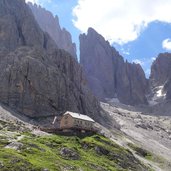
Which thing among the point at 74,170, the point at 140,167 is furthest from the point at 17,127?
the point at 74,170

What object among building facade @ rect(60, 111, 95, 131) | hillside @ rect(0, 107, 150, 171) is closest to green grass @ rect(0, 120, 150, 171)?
hillside @ rect(0, 107, 150, 171)

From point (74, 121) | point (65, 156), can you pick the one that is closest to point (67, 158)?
point (65, 156)

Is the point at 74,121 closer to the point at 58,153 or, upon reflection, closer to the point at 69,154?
the point at 69,154

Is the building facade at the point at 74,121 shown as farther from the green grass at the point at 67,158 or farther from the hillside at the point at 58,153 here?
the hillside at the point at 58,153

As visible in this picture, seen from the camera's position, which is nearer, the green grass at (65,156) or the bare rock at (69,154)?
the green grass at (65,156)

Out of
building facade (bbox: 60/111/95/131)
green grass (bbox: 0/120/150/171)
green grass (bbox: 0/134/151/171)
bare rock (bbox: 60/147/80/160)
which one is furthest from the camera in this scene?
building facade (bbox: 60/111/95/131)

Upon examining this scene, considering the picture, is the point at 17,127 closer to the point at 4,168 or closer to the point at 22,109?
the point at 22,109

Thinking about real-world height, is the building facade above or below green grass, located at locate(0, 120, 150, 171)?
above

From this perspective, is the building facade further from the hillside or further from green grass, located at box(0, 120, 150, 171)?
the hillside

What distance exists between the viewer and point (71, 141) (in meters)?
122

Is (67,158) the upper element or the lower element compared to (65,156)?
lower

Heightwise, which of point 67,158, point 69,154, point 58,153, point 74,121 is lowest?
point 67,158

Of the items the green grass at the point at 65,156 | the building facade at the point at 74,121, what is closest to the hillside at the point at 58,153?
the green grass at the point at 65,156

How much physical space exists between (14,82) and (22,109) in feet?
45.9
